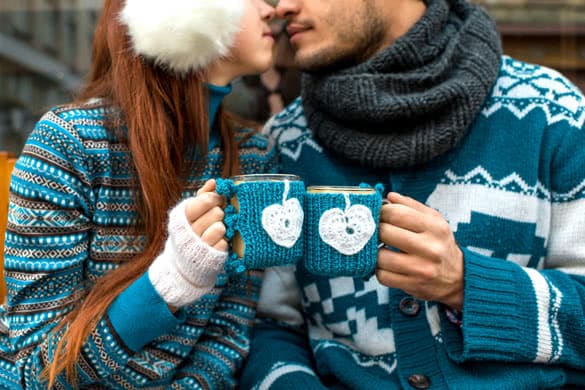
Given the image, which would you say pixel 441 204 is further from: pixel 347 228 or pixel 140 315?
pixel 140 315

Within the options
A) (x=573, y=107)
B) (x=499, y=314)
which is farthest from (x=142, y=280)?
(x=573, y=107)

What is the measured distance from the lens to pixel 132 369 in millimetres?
1219

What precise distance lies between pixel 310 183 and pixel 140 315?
0.58 m

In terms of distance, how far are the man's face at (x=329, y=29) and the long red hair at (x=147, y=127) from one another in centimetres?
33

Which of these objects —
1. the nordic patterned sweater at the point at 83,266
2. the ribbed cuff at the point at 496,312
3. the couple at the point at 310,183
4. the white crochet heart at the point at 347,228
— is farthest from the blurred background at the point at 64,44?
the white crochet heart at the point at 347,228

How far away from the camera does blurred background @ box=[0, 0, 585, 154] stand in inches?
87.3

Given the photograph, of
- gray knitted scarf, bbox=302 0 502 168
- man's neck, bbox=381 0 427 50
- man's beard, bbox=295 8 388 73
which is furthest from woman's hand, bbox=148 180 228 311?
man's neck, bbox=381 0 427 50

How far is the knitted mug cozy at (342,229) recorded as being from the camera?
965 millimetres

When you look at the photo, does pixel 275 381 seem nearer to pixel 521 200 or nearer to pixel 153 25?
pixel 521 200

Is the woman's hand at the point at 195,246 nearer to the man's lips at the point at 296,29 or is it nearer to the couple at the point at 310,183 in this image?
the couple at the point at 310,183

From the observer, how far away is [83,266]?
123 centimetres

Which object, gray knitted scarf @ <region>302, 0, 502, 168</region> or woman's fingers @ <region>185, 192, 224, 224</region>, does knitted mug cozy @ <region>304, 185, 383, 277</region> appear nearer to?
woman's fingers @ <region>185, 192, 224, 224</region>

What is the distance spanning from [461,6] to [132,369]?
1.21 metres

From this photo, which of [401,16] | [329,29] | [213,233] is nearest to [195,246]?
[213,233]
